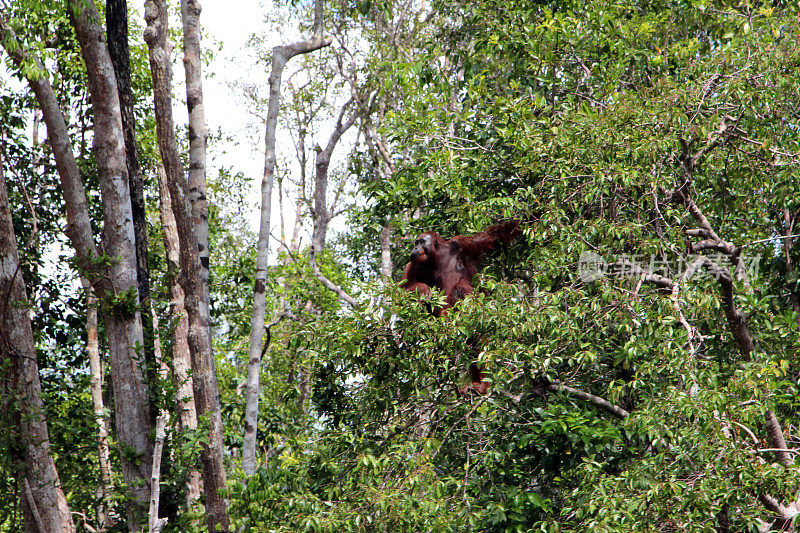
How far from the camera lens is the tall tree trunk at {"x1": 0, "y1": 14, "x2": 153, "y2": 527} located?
20.1 ft

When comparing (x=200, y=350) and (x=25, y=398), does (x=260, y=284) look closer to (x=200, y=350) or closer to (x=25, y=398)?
(x=200, y=350)

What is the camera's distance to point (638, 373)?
401cm

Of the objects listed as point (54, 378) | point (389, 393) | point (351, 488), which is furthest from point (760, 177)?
point (54, 378)

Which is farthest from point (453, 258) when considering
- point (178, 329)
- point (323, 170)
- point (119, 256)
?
point (323, 170)

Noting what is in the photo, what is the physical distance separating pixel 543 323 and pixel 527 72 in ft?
7.65

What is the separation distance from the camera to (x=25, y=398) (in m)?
5.94

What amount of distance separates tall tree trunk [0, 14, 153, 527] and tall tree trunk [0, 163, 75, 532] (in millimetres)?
540

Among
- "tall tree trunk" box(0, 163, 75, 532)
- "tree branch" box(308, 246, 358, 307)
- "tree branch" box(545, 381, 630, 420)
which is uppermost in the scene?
"tree branch" box(308, 246, 358, 307)

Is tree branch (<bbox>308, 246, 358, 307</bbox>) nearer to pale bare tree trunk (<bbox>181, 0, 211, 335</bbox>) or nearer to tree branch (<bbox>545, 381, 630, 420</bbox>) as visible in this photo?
pale bare tree trunk (<bbox>181, 0, 211, 335</bbox>)

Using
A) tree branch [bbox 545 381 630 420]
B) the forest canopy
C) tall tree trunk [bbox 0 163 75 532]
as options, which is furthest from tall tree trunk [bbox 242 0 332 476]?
tree branch [bbox 545 381 630 420]

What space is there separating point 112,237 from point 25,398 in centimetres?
149

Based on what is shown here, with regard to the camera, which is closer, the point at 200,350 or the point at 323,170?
the point at 200,350

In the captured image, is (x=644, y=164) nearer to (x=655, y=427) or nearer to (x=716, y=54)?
(x=716, y=54)

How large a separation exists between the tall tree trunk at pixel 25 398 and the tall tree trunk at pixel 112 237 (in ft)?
1.77
